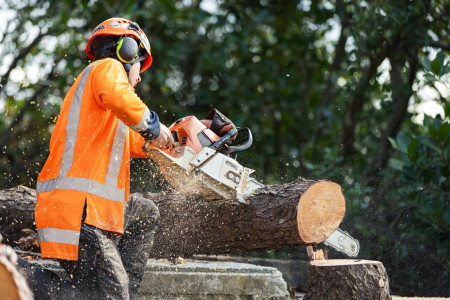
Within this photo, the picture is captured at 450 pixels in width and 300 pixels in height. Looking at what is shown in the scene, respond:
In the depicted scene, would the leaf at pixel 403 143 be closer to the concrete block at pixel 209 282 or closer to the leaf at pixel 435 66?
the leaf at pixel 435 66

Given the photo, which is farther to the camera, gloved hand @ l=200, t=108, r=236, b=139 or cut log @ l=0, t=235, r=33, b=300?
gloved hand @ l=200, t=108, r=236, b=139

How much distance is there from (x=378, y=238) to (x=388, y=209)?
37cm

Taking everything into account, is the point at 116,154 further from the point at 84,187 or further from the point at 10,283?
the point at 10,283

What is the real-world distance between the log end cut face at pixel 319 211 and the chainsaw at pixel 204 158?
43 centimetres

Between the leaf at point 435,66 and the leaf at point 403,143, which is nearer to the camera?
the leaf at point 435,66

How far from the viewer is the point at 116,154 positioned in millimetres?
2521

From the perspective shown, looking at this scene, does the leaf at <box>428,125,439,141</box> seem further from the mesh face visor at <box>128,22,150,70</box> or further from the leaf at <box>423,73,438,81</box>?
the mesh face visor at <box>128,22,150,70</box>

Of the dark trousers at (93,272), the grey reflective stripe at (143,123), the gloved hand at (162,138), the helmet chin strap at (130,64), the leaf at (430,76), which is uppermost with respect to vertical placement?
the helmet chin strap at (130,64)

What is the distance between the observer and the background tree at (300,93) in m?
4.71

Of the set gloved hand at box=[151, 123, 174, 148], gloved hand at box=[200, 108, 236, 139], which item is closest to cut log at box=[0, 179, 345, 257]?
gloved hand at box=[200, 108, 236, 139]

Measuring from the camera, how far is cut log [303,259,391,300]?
132 inches

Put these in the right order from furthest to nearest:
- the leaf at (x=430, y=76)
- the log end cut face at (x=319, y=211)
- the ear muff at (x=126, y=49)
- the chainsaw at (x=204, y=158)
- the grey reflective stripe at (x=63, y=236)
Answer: the leaf at (x=430, y=76)
the log end cut face at (x=319, y=211)
the chainsaw at (x=204, y=158)
the ear muff at (x=126, y=49)
the grey reflective stripe at (x=63, y=236)

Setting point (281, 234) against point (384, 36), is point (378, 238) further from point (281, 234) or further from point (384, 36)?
point (384, 36)

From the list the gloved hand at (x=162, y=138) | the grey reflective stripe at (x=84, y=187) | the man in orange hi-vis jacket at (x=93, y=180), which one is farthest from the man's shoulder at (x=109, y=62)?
the grey reflective stripe at (x=84, y=187)
